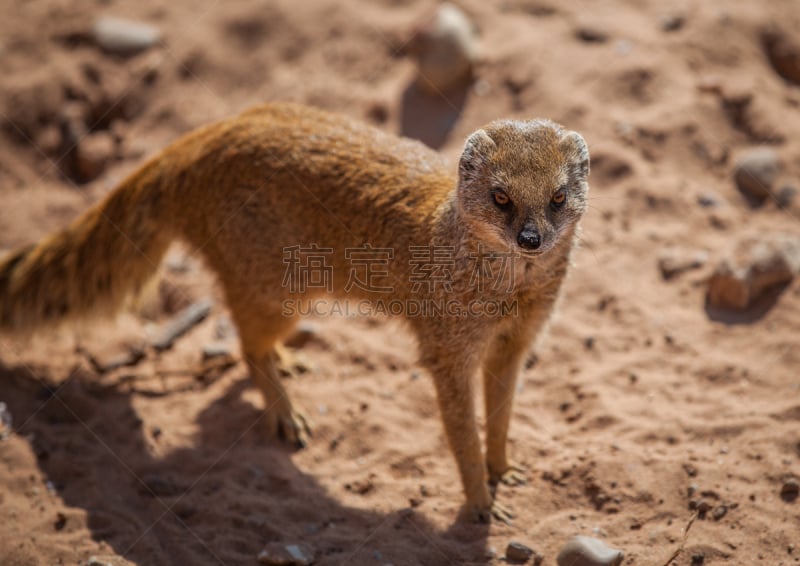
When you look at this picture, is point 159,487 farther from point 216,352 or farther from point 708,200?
point 708,200

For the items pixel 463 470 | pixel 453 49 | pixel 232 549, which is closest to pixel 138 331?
pixel 232 549

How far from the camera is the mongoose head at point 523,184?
11.9ft

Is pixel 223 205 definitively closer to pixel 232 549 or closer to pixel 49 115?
pixel 232 549

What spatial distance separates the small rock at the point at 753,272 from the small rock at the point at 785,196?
1.59ft

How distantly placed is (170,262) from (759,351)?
13.4 feet

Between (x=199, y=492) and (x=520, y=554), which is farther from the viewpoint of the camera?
(x=199, y=492)

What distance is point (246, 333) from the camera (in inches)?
193

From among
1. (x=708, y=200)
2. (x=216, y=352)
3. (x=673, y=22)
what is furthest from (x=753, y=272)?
(x=216, y=352)

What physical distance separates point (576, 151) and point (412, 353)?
2.05 m

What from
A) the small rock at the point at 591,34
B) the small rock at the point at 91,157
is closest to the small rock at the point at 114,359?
the small rock at the point at 91,157

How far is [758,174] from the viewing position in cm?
579

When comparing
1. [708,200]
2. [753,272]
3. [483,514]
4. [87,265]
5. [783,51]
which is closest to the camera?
[483,514]

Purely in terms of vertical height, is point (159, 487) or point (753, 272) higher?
point (753, 272)

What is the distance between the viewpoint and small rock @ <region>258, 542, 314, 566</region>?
3963 millimetres
